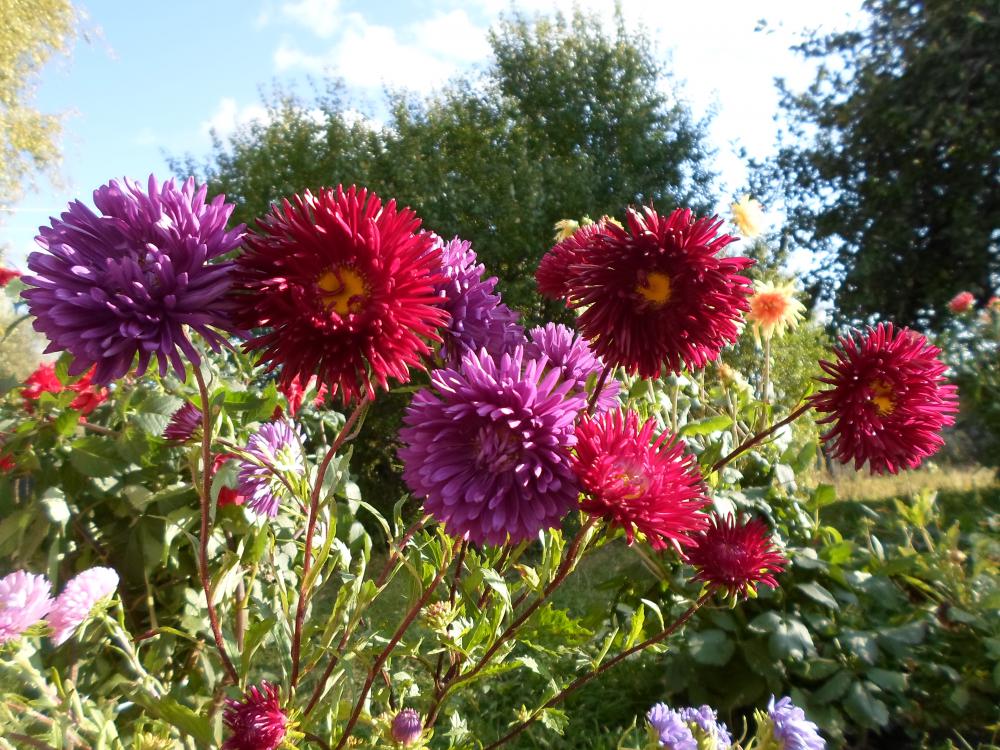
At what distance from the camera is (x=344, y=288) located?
1.82 feet

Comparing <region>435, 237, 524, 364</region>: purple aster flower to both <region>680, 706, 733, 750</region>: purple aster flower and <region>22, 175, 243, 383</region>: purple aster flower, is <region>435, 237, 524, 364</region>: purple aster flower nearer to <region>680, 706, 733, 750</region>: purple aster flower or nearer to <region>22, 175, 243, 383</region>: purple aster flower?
<region>22, 175, 243, 383</region>: purple aster flower

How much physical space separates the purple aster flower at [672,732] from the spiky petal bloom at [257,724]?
470mm

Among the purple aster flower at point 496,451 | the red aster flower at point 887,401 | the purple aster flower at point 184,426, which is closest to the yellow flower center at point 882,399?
the red aster flower at point 887,401

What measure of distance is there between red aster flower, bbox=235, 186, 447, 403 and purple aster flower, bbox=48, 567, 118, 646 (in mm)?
481

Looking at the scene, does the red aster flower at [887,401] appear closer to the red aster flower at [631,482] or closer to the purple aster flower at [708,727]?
the red aster flower at [631,482]

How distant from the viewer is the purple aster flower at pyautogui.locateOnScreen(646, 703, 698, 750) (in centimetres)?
88

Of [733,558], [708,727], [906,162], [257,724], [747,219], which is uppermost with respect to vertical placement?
[906,162]

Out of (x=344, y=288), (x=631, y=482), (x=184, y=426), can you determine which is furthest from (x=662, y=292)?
(x=184, y=426)

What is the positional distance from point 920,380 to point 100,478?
55.4 inches

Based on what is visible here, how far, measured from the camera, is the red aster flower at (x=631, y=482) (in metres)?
0.61

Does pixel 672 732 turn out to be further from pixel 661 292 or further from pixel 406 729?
pixel 661 292

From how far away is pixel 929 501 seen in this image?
2.23 metres

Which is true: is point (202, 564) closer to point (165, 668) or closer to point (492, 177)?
point (165, 668)

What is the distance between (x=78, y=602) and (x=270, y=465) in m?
0.27
